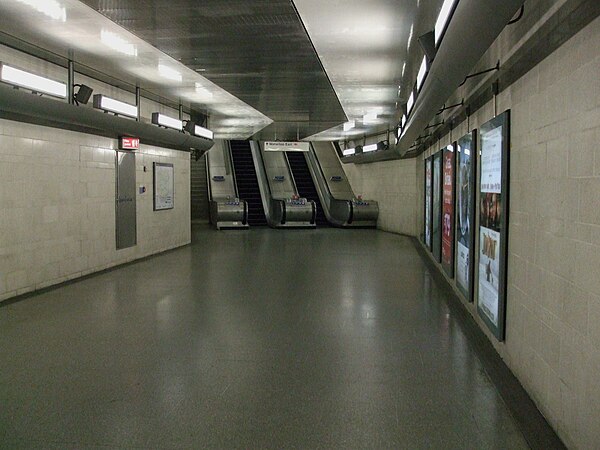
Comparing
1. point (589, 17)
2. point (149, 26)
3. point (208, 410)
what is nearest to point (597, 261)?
point (589, 17)

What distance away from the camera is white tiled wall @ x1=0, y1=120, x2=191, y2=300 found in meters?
7.38

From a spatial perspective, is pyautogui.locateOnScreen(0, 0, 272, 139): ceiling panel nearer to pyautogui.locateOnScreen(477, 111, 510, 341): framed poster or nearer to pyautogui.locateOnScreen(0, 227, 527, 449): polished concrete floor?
pyautogui.locateOnScreen(0, 227, 527, 449): polished concrete floor

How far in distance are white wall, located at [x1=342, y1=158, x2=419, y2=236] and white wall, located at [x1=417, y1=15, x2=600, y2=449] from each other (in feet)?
40.1

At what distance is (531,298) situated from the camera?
391 centimetres

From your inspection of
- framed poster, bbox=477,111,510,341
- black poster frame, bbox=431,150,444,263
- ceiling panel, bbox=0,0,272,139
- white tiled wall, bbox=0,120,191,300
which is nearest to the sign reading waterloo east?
ceiling panel, bbox=0,0,272,139

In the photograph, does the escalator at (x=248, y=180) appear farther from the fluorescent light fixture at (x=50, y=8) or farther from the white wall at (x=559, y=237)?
the white wall at (x=559, y=237)

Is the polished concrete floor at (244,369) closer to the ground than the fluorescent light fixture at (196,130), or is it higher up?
closer to the ground

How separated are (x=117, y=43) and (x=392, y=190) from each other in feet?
40.6

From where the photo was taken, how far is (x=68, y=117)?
8023mm

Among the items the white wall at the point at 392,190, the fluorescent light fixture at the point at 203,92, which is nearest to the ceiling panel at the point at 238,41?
the fluorescent light fixture at the point at 203,92

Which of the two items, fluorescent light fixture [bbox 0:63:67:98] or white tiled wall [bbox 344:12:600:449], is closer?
white tiled wall [bbox 344:12:600:449]

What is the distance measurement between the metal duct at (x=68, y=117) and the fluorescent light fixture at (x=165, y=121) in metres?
0.14

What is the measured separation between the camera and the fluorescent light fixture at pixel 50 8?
5.70m

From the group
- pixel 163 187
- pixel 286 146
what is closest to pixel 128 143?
pixel 163 187
